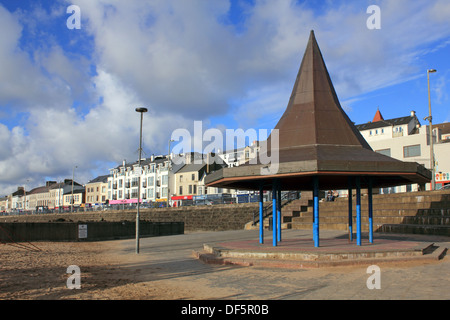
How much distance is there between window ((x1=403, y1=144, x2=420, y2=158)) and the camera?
4588 centimetres

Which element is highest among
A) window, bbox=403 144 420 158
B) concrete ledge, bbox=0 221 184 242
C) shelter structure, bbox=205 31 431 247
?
window, bbox=403 144 420 158

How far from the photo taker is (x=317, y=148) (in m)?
13.5

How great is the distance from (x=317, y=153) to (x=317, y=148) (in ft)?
2.15

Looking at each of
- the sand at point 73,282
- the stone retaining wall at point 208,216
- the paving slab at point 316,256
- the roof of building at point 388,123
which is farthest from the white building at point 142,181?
the paving slab at point 316,256

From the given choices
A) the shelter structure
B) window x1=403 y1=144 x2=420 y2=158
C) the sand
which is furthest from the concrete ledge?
window x1=403 y1=144 x2=420 y2=158

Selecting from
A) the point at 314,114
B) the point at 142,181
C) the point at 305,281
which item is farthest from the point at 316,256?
the point at 142,181

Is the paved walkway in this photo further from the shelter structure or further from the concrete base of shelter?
the shelter structure

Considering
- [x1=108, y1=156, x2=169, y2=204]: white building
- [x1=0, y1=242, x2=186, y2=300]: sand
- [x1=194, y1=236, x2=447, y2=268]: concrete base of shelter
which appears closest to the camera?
[x1=0, y1=242, x2=186, y2=300]: sand

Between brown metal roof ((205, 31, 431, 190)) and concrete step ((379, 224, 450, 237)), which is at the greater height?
brown metal roof ((205, 31, 431, 190))

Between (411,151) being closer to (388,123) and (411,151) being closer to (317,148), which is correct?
(388,123)

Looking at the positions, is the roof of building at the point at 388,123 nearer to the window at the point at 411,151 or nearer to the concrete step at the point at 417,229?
the window at the point at 411,151

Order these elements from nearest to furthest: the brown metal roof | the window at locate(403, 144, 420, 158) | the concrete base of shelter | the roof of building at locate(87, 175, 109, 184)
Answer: the concrete base of shelter, the brown metal roof, the window at locate(403, 144, 420, 158), the roof of building at locate(87, 175, 109, 184)
